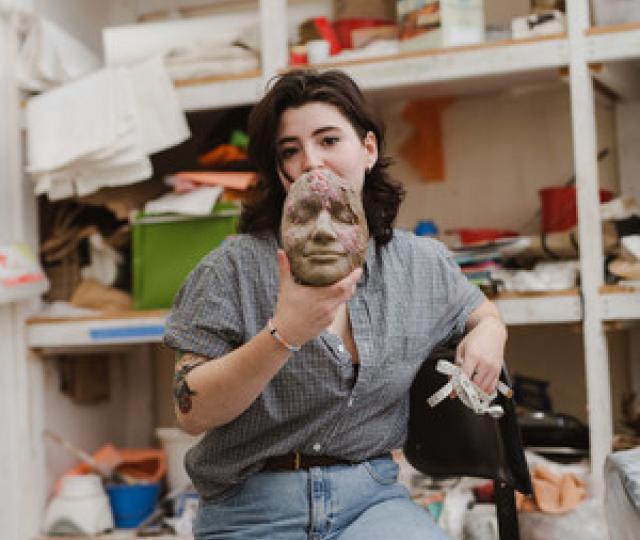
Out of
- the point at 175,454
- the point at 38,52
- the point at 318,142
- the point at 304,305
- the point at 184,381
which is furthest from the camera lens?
the point at 175,454

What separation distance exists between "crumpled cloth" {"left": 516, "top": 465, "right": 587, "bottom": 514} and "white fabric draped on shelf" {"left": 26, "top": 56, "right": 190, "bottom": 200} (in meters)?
1.47

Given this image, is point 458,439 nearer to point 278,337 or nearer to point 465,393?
point 465,393

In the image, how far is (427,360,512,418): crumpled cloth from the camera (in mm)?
1458

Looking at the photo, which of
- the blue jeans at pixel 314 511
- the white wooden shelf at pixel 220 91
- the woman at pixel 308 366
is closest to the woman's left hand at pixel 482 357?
the woman at pixel 308 366

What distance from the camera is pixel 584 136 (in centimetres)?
246

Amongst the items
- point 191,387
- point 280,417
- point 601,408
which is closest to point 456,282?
point 280,417

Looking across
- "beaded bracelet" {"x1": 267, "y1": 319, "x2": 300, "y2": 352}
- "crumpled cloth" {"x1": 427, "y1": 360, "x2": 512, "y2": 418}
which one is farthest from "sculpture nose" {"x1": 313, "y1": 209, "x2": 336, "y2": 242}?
"crumpled cloth" {"x1": 427, "y1": 360, "x2": 512, "y2": 418}

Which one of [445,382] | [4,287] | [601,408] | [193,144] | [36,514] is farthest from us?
[193,144]

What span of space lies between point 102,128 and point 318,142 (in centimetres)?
137

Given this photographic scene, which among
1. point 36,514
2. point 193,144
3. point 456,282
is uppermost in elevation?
point 193,144

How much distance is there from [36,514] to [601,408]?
71.9 inches

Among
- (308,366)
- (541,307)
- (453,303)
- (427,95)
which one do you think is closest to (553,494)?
(541,307)

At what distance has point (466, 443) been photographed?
1.60 metres

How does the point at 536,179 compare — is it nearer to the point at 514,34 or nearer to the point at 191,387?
the point at 514,34
